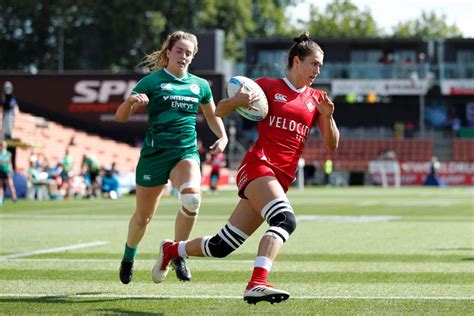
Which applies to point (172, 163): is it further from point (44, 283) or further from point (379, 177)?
point (379, 177)

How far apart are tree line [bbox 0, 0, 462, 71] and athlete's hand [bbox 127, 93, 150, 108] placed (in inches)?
2627

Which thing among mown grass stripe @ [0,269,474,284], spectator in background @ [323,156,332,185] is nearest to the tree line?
spectator in background @ [323,156,332,185]

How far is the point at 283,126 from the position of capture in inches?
334

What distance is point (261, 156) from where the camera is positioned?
8.45m

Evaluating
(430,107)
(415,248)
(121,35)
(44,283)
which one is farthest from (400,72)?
(44,283)

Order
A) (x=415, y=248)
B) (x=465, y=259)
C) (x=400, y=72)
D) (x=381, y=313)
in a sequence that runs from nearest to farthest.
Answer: (x=381, y=313) → (x=465, y=259) → (x=415, y=248) → (x=400, y=72)

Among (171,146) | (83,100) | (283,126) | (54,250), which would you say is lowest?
(54,250)

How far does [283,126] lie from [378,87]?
58361 millimetres

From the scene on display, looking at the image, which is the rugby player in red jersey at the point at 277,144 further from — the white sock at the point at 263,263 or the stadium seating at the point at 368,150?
the stadium seating at the point at 368,150

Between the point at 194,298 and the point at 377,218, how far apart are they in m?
14.2

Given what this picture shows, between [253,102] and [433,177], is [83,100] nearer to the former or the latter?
[433,177]

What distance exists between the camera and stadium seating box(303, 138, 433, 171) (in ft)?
210

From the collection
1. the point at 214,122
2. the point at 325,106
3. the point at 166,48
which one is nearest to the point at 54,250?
the point at 214,122

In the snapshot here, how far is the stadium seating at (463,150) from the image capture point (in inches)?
2557
